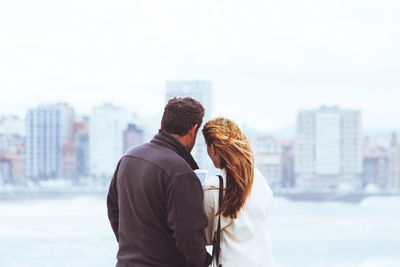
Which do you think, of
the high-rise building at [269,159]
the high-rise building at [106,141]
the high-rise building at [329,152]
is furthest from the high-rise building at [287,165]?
the high-rise building at [106,141]

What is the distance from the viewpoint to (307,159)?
23.3 meters

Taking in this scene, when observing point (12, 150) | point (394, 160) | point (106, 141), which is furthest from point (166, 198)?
point (12, 150)

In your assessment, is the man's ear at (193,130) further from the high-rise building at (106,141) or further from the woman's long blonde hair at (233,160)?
the high-rise building at (106,141)

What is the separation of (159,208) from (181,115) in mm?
177

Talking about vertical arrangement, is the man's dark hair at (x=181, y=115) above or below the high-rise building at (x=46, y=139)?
above

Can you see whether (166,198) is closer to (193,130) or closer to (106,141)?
(193,130)

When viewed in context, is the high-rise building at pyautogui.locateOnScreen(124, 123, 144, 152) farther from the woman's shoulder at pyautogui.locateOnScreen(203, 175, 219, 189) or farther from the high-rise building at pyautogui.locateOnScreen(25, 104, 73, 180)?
the woman's shoulder at pyautogui.locateOnScreen(203, 175, 219, 189)

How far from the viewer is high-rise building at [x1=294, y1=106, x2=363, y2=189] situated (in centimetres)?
2298

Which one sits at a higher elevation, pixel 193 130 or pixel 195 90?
pixel 195 90

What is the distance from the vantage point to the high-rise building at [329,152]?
23.0 meters

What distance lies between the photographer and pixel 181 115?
1.04 metres

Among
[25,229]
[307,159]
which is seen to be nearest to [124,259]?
[307,159]

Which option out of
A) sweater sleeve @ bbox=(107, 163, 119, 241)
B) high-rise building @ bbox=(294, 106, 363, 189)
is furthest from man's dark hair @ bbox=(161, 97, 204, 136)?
high-rise building @ bbox=(294, 106, 363, 189)

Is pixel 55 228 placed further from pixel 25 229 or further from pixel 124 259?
pixel 124 259
